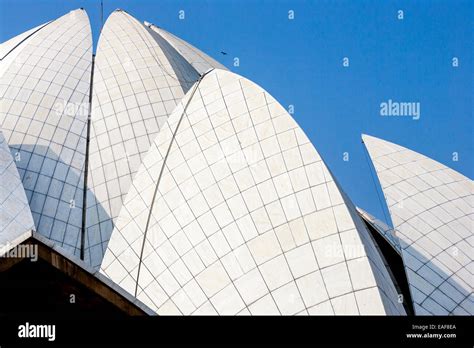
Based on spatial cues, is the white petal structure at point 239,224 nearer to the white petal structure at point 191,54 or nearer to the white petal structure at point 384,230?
the white petal structure at point 384,230

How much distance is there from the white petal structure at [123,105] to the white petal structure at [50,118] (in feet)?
1.92

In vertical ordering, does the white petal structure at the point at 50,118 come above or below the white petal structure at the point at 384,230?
above

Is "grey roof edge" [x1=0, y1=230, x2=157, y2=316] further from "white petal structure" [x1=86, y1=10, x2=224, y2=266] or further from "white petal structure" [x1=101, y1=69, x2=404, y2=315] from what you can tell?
"white petal structure" [x1=86, y1=10, x2=224, y2=266]

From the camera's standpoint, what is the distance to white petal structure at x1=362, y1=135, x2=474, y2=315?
65.7 feet

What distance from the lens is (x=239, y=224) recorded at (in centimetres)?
1966

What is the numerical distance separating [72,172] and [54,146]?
1.42 meters

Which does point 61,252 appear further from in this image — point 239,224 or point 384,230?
point 384,230

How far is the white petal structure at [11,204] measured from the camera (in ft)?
71.8

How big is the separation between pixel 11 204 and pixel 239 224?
7.97 metres

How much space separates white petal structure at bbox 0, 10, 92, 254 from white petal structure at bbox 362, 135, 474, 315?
10.9 meters

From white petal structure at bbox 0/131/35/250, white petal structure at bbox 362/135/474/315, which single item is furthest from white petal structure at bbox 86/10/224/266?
white petal structure at bbox 362/135/474/315

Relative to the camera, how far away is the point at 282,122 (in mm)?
20594

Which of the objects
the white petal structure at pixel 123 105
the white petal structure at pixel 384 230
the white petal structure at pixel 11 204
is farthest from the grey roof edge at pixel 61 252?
the white petal structure at pixel 384 230

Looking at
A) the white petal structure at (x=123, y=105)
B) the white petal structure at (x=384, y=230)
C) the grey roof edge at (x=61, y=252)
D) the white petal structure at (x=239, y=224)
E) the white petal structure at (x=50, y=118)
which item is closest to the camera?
the grey roof edge at (x=61, y=252)
